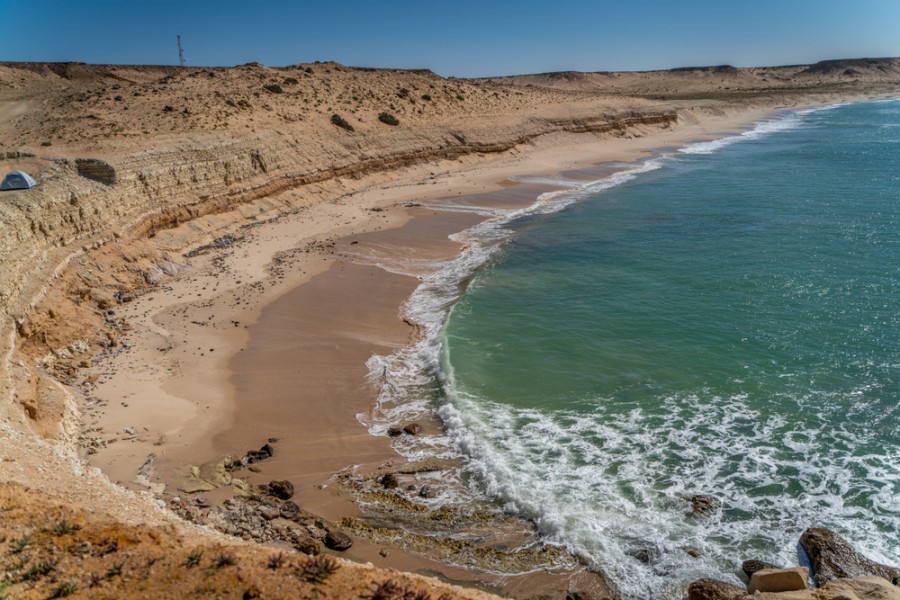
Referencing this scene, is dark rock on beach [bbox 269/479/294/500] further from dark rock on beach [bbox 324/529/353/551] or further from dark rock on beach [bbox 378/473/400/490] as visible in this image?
dark rock on beach [bbox 378/473/400/490]

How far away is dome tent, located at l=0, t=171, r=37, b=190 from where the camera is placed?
19.0 meters

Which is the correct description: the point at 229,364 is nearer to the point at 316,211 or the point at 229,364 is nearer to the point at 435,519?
the point at 435,519

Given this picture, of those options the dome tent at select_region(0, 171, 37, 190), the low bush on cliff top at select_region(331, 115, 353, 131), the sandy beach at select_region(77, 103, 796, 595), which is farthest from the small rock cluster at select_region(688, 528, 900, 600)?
the low bush on cliff top at select_region(331, 115, 353, 131)

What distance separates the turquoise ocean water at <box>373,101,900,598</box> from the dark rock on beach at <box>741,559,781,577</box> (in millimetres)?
192

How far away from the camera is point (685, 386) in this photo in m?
14.6

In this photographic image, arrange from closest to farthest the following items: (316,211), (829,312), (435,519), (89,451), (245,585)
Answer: (245,585)
(435,519)
(89,451)
(829,312)
(316,211)

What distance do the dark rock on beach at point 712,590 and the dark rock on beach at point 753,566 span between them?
0.54 m

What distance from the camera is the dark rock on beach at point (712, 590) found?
844 centimetres

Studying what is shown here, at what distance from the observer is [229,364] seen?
53.0 ft

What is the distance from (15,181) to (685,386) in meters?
20.3

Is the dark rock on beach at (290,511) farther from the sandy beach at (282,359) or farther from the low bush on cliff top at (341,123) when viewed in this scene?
the low bush on cliff top at (341,123)

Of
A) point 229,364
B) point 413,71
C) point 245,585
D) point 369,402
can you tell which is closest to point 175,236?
point 229,364

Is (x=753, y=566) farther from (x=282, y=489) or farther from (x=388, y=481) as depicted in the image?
(x=282, y=489)

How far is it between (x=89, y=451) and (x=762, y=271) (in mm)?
20542
